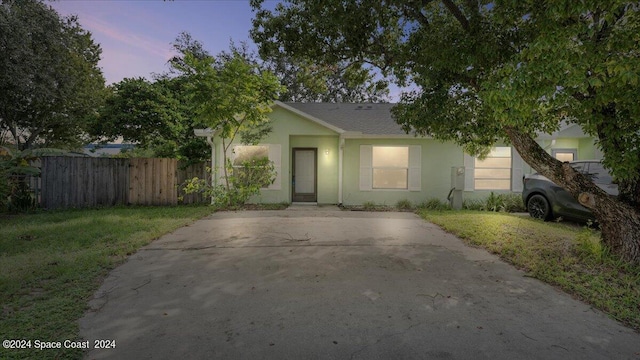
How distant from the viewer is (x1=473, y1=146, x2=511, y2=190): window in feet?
39.4

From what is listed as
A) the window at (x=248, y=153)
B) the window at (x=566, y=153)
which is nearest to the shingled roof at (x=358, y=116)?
the window at (x=248, y=153)

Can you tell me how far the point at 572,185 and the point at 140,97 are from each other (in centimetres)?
1762

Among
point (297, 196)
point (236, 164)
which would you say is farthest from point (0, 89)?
point (297, 196)

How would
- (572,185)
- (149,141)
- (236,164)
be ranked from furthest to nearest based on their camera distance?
(149,141) < (236,164) < (572,185)

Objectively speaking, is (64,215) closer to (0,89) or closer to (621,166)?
(0,89)

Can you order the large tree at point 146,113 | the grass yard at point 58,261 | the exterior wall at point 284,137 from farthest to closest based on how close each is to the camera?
the large tree at point 146,113, the exterior wall at point 284,137, the grass yard at point 58,261

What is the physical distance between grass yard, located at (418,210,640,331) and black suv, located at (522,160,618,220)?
1.45ft

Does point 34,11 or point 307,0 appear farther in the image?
point 34,11

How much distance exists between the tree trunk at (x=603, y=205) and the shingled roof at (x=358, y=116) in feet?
20.6

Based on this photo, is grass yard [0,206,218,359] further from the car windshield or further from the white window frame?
the car windshield

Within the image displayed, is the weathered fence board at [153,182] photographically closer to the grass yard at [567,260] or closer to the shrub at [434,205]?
the shrub at [434,205]

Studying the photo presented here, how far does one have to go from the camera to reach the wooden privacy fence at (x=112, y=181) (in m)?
10.3

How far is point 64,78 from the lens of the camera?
15672 mm

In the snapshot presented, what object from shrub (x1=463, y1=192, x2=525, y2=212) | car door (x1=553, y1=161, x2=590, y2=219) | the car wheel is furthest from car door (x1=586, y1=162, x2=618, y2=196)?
shrub (x1=463, y1=192, x2=525, y2=212)
